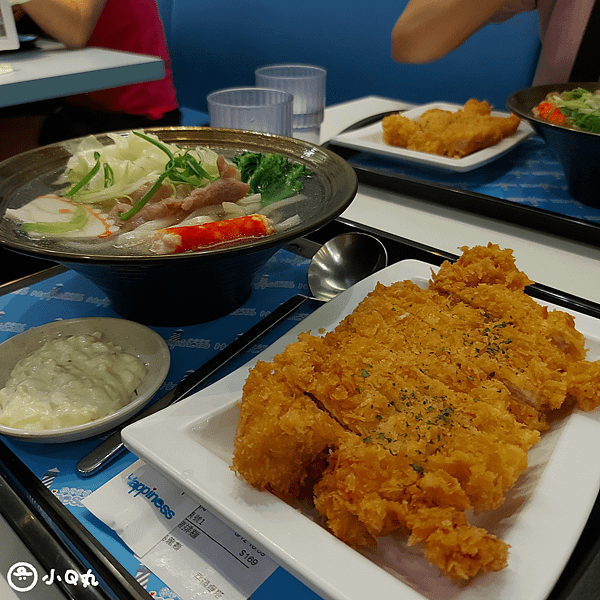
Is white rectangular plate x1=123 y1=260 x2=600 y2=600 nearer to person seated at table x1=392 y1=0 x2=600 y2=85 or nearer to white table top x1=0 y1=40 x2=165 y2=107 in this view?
white table top x1=0 y1=40 x2=165 y2=107

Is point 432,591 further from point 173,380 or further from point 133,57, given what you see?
point 133,57

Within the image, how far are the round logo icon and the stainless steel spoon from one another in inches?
12.4

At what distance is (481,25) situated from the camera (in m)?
2.54

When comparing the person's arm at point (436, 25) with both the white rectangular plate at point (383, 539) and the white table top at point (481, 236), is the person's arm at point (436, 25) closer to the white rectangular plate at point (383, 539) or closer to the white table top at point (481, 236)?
the white table top at point (481, 236)

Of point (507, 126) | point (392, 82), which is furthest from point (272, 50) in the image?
point (507, 126)

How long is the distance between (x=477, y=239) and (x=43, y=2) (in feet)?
8.14

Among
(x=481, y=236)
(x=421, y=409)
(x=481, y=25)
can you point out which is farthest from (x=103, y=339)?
(x=481, y=25)

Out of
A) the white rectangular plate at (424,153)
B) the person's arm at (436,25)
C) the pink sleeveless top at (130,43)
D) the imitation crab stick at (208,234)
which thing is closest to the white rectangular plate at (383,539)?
the imitation crab stick at (208,234)

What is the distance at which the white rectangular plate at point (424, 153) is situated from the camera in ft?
5.99

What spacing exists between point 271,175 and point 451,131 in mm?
992

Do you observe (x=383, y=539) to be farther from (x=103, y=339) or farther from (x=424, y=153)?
(x=424, y=153)

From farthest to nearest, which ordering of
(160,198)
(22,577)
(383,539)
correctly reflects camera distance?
(160,198), (22,577), (383,539)

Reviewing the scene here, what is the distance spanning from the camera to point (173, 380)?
3.35 ft

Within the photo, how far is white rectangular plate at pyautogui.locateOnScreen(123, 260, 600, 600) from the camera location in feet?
1.88
